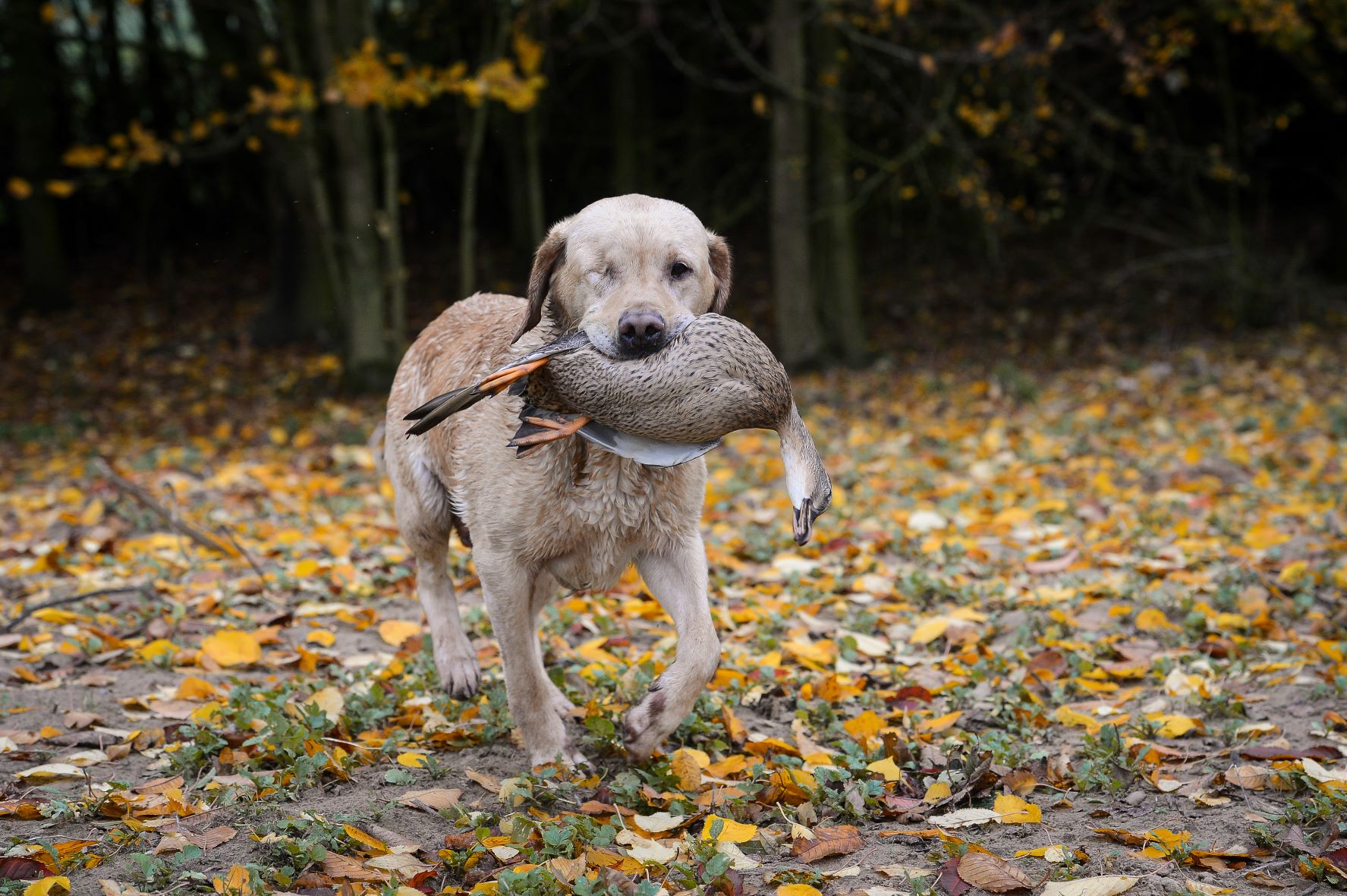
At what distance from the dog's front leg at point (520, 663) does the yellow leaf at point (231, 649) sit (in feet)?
4.17

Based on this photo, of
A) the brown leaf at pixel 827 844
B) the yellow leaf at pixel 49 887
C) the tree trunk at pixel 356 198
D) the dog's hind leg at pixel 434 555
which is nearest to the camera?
the yellow leaf at pixel 49 887

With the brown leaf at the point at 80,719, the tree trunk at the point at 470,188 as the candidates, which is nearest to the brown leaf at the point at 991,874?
the brown leaf at the point at 80,719

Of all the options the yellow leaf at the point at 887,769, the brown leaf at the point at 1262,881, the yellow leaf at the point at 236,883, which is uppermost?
the yellow leaf at the point at 236,883

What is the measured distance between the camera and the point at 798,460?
307 centimetres

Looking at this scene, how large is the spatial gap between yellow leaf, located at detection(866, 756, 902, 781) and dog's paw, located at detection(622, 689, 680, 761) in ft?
2.02

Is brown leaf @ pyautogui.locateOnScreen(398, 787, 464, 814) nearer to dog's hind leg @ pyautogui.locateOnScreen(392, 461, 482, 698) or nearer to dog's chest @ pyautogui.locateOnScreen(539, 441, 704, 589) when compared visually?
dog's chest @ pyautogui.locateOnScreen(539, 441, 704, 589)

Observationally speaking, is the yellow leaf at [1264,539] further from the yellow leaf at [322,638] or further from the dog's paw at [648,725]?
the yellow leaf at [322,638]

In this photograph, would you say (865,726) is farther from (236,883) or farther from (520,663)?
(236,883)

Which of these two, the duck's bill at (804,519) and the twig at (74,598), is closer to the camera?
the duck's bill at (804,519)

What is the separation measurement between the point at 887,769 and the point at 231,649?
257cm

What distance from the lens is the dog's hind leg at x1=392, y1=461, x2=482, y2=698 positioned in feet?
14.6

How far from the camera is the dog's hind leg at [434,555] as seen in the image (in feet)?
14.6

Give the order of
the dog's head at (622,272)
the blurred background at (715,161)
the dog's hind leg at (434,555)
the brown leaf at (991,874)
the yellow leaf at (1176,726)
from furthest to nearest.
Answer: the blurred background at (715,161) < the dog's hind leg at (434,555) < the yellow leaf at (1176,726) < the dog's head at (622,272) < the brown leaf at (991,874)

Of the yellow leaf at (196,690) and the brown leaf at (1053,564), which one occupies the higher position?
the yellow leaf at (196,690)
